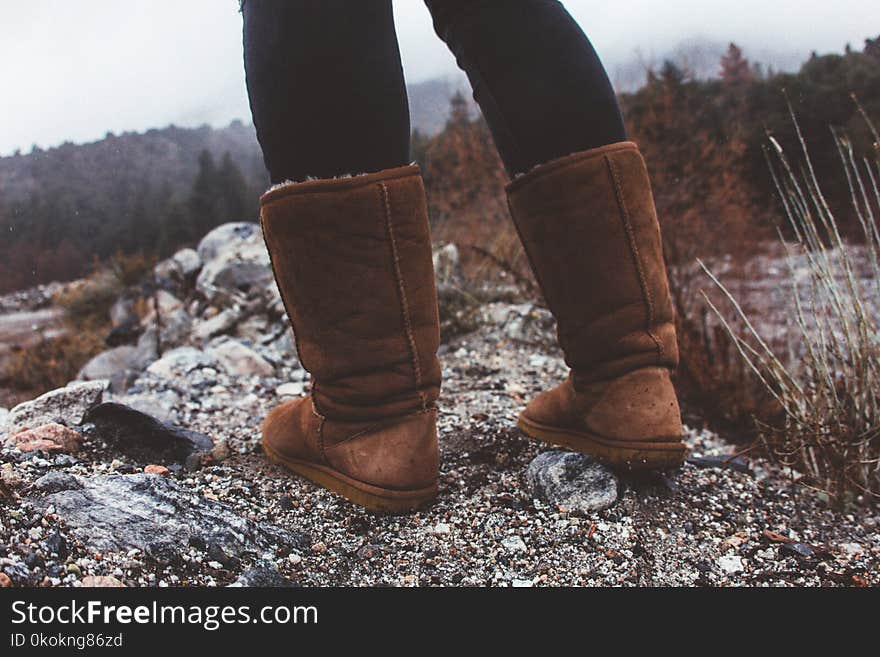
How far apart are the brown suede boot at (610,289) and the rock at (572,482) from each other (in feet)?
0.11

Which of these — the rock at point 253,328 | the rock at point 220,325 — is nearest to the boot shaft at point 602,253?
the rock at point 253,328

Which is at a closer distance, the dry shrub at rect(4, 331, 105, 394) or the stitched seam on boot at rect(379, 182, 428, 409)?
the stitched seam on boot at rect(379, 182, 428, 409)

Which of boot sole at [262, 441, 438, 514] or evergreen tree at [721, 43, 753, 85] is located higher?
evergreen tree at [721, 43, 753, 85]

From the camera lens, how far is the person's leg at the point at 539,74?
1019mm

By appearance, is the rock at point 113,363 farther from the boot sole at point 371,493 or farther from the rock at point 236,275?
the boot sole at point 371,493

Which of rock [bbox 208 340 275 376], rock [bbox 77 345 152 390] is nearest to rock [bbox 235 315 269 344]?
rock [bbox 77 345 152 390]

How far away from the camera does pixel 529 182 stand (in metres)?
1.07

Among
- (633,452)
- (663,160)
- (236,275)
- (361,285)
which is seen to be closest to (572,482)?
(633,452)

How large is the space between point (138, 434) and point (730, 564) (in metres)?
1.07

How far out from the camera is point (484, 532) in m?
1.02

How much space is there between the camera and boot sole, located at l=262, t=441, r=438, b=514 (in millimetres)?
1038

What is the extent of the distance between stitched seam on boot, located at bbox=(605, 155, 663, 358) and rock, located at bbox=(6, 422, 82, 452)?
1.05 metres

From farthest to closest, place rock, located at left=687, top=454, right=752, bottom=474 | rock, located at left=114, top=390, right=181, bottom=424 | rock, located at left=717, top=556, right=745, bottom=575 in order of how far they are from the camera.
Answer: rock, located at left=114, top=390, right=181, bottom=424 → rock, located at left=687, top=454, right=752, bottom=474 → rock, located at left=717, top=556, right=745, bottom=575

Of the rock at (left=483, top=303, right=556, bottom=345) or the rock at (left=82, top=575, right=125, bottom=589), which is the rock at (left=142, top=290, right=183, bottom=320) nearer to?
the rock at (left=483, top=303, right=556, bottom=345)
